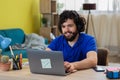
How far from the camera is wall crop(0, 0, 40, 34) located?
499 centimetres

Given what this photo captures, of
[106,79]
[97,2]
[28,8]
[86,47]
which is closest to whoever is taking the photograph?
[106,79]

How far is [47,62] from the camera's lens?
171 centimetres

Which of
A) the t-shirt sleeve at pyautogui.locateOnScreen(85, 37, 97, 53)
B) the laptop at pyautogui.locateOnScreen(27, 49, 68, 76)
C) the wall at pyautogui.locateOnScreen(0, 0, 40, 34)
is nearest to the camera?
the laptop at pyautogui.locateOnScreen(27, 49, 68, 76)

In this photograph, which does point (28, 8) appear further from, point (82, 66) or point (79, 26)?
point (82, 66)

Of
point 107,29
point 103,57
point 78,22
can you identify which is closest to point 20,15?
point 107,29

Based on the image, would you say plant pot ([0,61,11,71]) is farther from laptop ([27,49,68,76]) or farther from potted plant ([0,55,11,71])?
laptop ([27,49,68,76])

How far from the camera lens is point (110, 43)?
248 inches

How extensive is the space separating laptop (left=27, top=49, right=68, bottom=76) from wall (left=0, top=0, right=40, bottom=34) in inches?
130

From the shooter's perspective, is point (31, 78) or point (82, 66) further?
point (82, 66)

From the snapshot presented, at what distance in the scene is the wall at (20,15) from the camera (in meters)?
4.99

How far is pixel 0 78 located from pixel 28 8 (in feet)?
13.8

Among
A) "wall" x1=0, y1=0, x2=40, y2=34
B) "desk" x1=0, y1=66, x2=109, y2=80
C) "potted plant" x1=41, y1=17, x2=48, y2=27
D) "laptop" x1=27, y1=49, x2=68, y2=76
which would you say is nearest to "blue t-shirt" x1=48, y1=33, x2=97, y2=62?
"desk" x1=0, y1=66, x2=109, y2=80

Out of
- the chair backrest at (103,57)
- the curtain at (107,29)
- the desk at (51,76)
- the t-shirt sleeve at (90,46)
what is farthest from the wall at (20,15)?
the desk at (51,76)

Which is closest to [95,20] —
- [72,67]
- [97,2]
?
[97,2]
